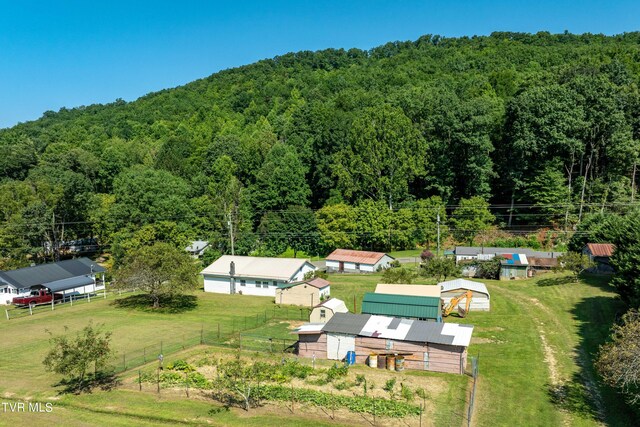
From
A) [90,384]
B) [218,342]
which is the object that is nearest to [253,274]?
[218,342]

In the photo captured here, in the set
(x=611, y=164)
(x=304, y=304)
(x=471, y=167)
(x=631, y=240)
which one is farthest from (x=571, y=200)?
(x=304, y=304)

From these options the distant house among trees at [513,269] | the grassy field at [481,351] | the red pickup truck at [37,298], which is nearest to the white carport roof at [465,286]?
the grassy field at [481,351]

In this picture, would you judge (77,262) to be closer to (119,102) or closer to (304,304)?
(304,304)

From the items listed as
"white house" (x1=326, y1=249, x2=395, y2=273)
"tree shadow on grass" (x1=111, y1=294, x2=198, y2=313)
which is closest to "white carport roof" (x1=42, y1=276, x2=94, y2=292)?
"tree shadow on grass" (x1=111, y1=294, x2=198, y2=313)

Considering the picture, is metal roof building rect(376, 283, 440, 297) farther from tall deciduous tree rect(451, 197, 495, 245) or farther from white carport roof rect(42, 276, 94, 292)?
white carport roof rect(42, 276, 94, 292)

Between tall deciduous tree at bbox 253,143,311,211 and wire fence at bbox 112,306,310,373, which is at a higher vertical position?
tall deciduous tree at bbox 253,143,311,211

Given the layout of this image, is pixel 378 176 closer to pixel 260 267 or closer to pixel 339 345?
pixel 260 267

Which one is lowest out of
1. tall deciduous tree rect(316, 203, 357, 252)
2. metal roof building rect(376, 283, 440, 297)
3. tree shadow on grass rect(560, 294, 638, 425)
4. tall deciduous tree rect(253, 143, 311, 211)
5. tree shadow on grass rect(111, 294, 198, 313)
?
tree shadow on grass rect(111, 294, 198, 313)
